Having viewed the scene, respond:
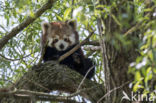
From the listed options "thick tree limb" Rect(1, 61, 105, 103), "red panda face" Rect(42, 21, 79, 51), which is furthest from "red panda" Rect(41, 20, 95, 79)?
"thick tree limb" Rect(1, 61, 105, 103)

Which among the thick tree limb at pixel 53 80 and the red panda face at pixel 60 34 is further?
the red panda face at pixel 60 34

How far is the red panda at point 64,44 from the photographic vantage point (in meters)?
A: 4.57

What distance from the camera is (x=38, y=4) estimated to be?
4.42 metres

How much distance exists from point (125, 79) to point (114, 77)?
12 centimetres

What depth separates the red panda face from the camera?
4809mm

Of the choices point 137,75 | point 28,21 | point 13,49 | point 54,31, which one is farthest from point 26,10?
point 54,31

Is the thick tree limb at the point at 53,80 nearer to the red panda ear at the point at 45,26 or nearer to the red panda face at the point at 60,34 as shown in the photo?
the red panda face at the point at 60,34

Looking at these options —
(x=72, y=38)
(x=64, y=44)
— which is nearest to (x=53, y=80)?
(x=64, y=44)

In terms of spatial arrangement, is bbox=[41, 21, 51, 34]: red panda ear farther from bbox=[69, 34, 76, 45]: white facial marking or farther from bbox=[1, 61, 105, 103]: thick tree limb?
bbox=[1, 61, 105, 103]: thick tree limb

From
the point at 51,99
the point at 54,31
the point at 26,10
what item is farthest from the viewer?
the point at 54,31

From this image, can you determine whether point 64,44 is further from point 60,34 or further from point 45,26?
point 45,26

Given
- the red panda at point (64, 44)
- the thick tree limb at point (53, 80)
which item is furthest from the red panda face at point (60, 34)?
the thick tree limb at point (53, 80)

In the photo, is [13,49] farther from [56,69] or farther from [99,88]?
[99,88]

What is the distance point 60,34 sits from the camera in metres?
5.04
